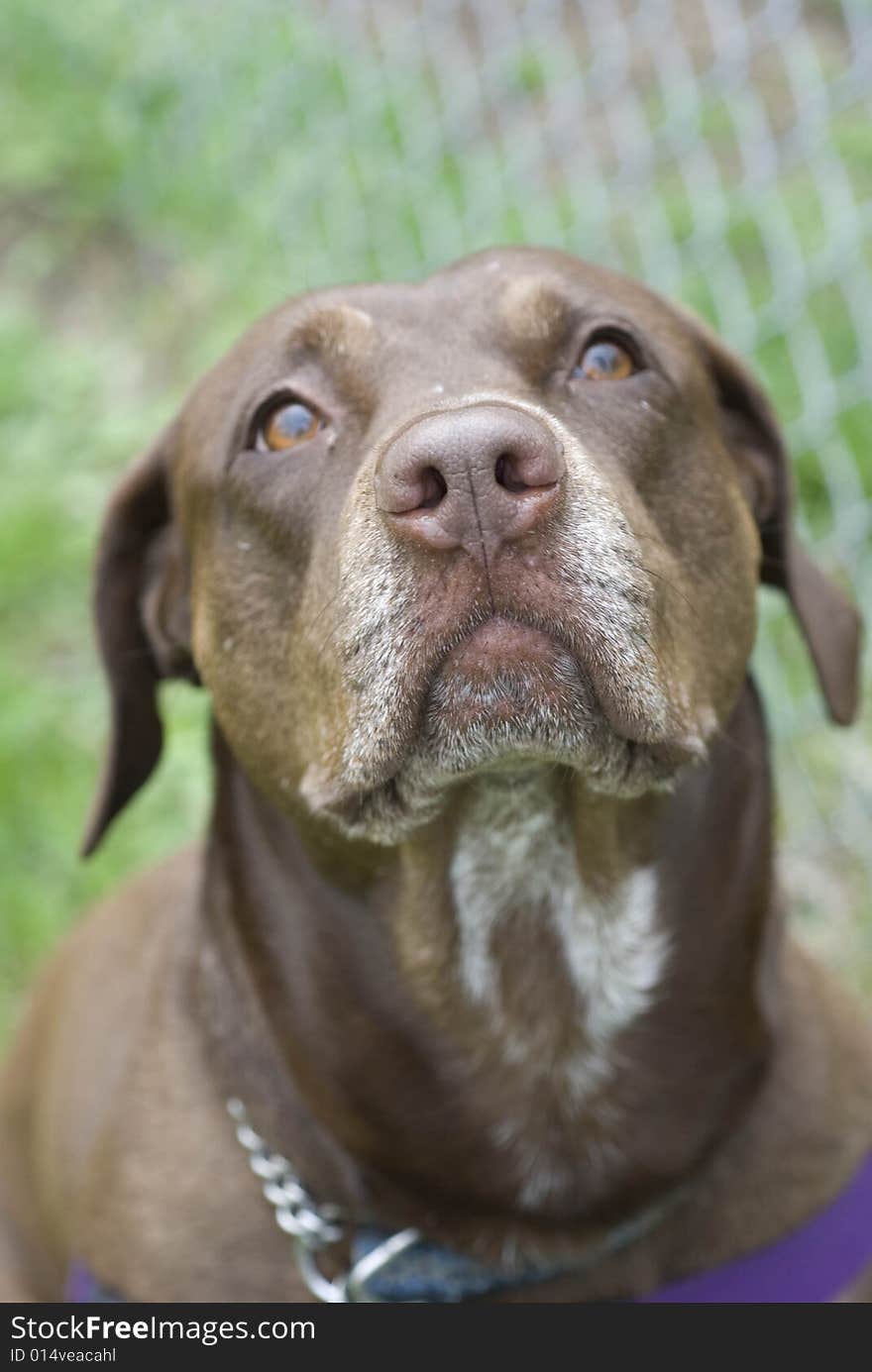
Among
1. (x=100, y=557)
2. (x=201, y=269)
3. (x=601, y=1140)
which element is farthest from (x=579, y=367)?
(x=201, y=269)

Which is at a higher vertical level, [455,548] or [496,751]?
[455,548]

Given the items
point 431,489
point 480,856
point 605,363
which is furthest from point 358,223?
point 431,489

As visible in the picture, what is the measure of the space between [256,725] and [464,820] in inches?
15.7

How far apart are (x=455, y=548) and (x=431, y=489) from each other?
0.09m

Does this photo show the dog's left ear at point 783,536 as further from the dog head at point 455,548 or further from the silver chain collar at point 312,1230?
the silver chain collar at point 312,1230

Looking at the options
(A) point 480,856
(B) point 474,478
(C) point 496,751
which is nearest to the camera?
(B) point 474,478

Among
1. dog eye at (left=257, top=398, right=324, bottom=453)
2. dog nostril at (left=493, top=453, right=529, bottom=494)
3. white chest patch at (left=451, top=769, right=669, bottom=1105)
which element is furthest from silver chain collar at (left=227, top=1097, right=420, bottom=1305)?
dog nostril at (left=493, top=453, right=529, bottom=494)

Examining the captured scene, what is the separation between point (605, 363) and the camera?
2.83m

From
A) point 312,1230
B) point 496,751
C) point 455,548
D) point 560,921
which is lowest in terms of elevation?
point 312,1230

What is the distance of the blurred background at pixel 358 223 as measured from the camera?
16.1 ft

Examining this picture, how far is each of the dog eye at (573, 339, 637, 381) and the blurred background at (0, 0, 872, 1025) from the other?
2.12m

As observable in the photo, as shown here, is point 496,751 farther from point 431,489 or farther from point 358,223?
point 358,223

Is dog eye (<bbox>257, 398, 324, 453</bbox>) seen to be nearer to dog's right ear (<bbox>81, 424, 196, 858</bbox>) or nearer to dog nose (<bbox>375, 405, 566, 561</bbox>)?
dog's right ear (<bbox>81, 424, 196, 858</bbox>)

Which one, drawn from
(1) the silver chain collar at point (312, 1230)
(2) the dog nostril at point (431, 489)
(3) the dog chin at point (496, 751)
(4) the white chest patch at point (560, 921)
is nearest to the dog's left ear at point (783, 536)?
(4) the white chest patch at point (560, 921)
